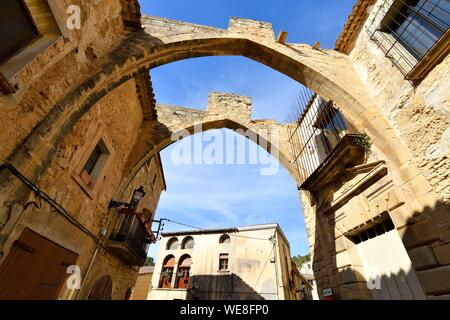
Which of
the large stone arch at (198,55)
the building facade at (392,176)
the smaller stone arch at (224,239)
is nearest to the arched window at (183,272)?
the smaller stone arch at (224,239)

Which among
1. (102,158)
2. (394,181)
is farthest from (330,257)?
(102,158)

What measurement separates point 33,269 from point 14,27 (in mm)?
3566

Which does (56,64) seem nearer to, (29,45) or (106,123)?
(29,45)

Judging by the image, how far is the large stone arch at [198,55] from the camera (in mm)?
3221

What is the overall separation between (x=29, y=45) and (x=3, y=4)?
48 centimetres

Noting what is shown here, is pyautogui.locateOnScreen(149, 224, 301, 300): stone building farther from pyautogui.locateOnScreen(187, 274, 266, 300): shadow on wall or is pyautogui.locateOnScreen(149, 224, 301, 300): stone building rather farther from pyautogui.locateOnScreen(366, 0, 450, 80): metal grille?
pyautogui.locateOnScreen(366, 0, 450, 80): metal grille

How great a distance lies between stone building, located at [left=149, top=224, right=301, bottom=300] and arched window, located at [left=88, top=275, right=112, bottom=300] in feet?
31.1

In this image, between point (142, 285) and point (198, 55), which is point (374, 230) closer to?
point (198, 55)

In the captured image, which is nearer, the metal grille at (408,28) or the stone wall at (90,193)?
the metal grille at (408,28)

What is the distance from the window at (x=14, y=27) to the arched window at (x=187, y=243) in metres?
16.5

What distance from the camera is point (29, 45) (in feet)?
9.42

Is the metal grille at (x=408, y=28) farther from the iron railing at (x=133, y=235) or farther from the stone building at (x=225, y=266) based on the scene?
the stone building at (x=225, y=266)

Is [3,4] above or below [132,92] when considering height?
below
